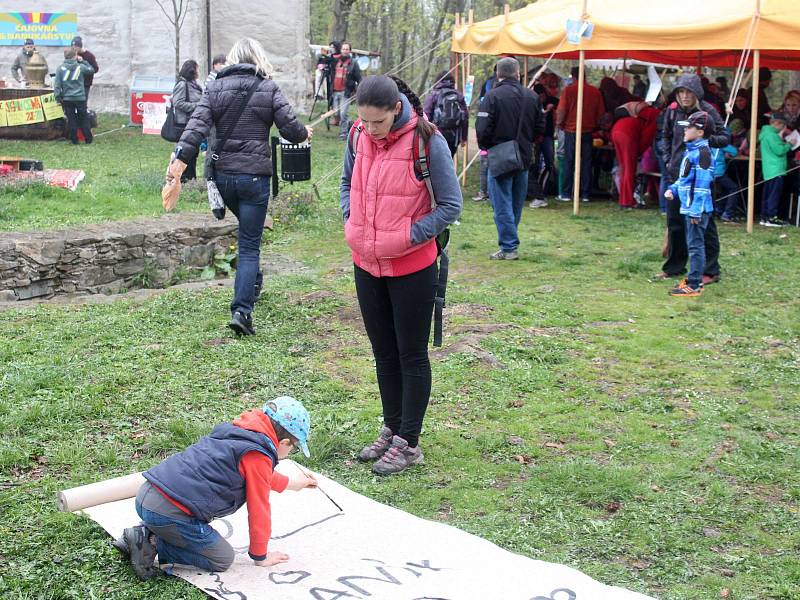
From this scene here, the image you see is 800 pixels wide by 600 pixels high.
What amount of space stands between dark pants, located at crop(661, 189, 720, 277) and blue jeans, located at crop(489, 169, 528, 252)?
5.15ft

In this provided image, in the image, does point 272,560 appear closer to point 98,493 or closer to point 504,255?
point 98,493

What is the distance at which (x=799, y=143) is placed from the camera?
12172 millimetres

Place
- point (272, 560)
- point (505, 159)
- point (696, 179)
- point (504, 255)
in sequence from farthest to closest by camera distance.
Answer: point (504, 255) → point (505, 159) → point (696, 179) → point (272, 560)

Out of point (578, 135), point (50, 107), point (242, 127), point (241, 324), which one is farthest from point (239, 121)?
point (50, 107)

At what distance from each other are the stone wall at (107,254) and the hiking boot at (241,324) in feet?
8.73

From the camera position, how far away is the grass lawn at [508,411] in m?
4.22

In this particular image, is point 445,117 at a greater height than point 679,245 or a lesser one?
greater

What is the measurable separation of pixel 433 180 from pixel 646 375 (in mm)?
2691

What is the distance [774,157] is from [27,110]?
1357 centimetres

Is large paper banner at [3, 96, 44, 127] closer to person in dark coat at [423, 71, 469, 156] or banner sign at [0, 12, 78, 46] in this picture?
banner sign at [0, 12, 78, 46]

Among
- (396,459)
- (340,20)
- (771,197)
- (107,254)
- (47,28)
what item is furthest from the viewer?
(340,20)

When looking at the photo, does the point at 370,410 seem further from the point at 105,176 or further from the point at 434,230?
the point at 105,176

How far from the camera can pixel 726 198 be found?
13117 mm

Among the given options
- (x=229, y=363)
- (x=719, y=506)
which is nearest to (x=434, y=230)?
(x=719, y=506)
